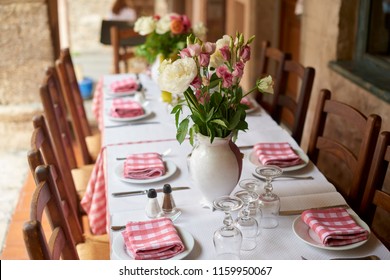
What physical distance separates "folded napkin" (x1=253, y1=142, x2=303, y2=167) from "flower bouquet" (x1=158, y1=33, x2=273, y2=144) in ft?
1.23

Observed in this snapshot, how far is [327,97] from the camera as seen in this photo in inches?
96.2

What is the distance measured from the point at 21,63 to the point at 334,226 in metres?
2.91

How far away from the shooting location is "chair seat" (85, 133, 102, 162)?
3.16 metres

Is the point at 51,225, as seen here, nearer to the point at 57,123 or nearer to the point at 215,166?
the point at 215,166

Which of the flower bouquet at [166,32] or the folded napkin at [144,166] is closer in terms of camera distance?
the folded napkin at [144,166]

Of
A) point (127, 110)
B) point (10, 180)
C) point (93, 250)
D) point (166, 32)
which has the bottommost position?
point (10, 180)

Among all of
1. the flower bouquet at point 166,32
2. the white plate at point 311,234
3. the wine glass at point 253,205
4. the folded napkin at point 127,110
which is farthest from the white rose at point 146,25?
the white plate at point 311,234

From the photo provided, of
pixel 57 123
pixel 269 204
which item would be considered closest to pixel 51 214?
pixel 269 204

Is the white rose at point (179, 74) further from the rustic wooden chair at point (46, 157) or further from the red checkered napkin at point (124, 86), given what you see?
the red checkered napkin at point (124, 86)

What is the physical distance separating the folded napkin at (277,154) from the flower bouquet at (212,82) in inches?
14.8

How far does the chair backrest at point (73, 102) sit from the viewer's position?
3.10 meters

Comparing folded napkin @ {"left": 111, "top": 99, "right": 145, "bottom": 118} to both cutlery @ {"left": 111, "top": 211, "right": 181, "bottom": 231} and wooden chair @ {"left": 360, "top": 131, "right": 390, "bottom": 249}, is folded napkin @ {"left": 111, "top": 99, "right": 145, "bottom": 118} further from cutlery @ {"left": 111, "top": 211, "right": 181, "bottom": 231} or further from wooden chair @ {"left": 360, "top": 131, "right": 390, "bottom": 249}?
wooden chair @ {"left": 360, "top": 131, "right": 390, "bottom": 249}

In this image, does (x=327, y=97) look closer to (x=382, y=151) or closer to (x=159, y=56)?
(x=382, y=151)

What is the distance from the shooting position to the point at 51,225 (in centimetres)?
177
